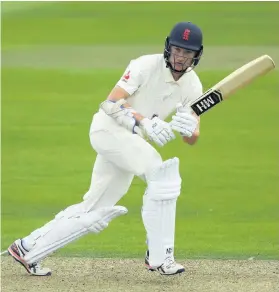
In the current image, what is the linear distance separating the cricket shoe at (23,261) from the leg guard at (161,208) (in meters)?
0.69

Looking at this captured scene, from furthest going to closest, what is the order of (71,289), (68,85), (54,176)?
(68,85) → (54,176) → (71,289)

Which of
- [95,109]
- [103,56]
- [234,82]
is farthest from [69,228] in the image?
[103,56]

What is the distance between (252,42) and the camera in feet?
59.5

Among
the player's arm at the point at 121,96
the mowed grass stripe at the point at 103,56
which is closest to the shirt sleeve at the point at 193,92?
the player's arm at the point at 121,96

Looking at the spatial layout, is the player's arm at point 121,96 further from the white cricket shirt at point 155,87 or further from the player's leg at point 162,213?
the player's leg at point 162,213

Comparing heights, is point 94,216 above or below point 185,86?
below

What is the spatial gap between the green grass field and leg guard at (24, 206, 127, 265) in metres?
0.79

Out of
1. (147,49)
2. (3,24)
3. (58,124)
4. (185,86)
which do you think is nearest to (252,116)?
(58,124)

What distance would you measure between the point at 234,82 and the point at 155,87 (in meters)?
0.46

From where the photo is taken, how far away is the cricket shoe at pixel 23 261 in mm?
6285

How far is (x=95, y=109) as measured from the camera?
42.8 feet

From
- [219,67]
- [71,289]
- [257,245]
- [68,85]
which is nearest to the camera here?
[71,289]

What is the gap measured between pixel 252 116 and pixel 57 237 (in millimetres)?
6972

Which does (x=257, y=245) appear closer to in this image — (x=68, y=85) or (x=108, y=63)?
(x=68, y=85)
